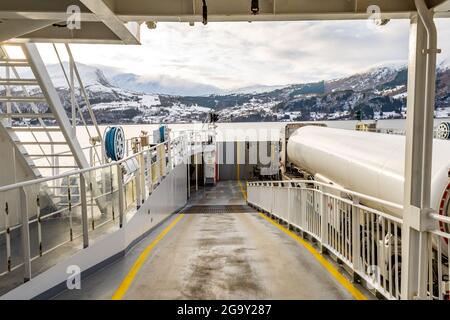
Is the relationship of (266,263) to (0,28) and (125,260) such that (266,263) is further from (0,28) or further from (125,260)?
(0,28)

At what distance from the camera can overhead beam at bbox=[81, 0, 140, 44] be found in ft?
13.1

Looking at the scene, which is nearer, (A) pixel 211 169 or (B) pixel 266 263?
(B) pixel 266 263

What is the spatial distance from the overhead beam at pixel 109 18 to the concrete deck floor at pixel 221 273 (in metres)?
3.47

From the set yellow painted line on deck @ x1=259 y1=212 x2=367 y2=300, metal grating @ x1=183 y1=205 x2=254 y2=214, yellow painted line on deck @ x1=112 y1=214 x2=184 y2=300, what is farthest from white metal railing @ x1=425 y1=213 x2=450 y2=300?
metal grating @ x1=183 y1=205 x2=254 y2=214

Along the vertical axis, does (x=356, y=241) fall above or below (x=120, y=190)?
below

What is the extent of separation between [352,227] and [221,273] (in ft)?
6.74

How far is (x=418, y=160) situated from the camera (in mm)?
3680

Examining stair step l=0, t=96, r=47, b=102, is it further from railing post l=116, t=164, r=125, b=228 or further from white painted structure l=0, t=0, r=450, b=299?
railing post l=116, t=164, r=125, b=228

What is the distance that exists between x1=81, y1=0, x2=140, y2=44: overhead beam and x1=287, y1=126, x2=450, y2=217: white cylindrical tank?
191 inches

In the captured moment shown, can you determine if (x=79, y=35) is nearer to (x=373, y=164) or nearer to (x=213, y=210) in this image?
(x=373, y=164)

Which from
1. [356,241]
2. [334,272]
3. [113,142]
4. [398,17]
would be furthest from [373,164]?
[113,142]
